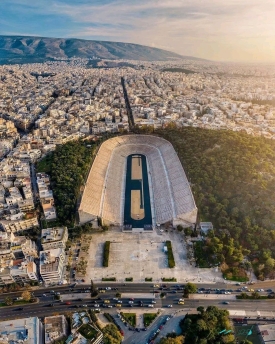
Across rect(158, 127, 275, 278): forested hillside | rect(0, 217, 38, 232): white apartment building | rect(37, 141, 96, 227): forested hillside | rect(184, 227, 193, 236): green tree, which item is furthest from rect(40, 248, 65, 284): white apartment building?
rect(158, 127, 275, 278): forested hillside

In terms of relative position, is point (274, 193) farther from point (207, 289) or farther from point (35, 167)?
point (35, 167)

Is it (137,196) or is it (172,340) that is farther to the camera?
(137,196)

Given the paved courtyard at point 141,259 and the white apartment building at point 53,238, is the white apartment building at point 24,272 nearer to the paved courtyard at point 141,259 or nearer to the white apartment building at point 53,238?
the white apartment building at point 53,238

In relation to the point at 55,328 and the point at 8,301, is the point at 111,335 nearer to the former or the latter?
the point at 55,328

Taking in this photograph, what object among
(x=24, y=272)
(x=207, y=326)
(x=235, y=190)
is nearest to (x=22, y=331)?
(x=24, y=272)

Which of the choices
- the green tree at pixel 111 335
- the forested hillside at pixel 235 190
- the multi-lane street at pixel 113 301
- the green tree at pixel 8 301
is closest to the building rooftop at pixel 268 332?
the multi-lane street at pixel 113 301

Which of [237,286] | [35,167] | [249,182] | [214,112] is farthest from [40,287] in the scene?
[214,112]
